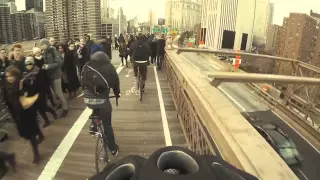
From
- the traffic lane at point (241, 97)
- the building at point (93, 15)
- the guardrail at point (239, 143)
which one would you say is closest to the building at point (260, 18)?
the traffic lane at point (241, 97)

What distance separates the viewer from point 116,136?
5.76 m

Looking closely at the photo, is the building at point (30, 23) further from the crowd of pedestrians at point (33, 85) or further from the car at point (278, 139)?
the car at point (278, 139)

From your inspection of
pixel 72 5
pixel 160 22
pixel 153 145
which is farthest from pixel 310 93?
pixel 72 5

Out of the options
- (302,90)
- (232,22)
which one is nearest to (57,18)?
(302,90)

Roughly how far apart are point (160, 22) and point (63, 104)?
25479 mm

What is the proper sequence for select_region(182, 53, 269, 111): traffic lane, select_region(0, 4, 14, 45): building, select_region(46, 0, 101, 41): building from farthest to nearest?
select_region(46, 0, 101, 41): building → select_region(0, 4, 14, 45): building → select_region(182, 53, 269, 111): traffic lane

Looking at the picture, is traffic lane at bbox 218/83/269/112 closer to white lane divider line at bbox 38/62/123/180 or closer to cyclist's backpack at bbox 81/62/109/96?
white lane divider line at bbox 38/62/123/180

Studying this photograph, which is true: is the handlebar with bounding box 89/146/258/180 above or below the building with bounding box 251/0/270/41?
below

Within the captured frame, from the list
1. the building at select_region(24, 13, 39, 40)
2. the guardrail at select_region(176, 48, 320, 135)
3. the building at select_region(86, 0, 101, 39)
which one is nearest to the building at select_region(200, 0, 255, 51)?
the building at select_region(86, 0, 101, 39)

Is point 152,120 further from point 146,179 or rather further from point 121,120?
point 146,179

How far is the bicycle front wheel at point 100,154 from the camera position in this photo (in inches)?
172

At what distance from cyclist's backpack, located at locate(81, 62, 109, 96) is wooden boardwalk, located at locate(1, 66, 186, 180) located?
137 cm

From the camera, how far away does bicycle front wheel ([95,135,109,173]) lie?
14.4 ft

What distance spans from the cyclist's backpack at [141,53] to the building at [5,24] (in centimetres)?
1752
